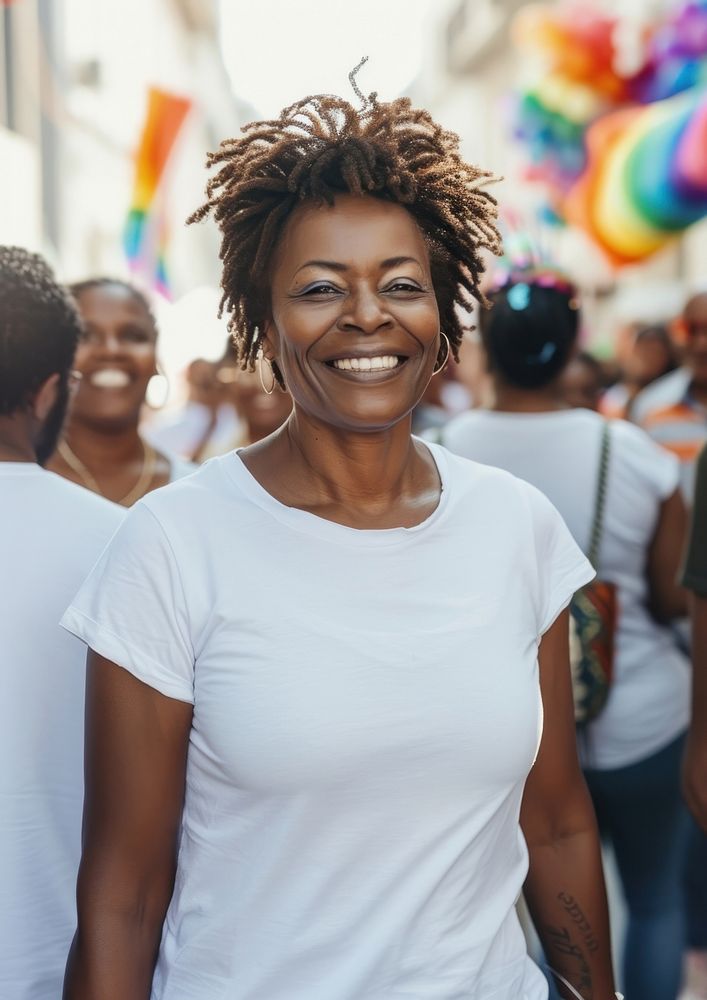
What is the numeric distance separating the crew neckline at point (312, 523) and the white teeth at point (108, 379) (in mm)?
1873

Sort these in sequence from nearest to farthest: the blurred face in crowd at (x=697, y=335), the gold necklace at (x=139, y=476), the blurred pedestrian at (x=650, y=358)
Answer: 1. the gold necklace at (x=139, y=476)
2. the blurred face in crowd at (x=697, y=335)
3. the blurred pedestrian at (x=650, y=358)

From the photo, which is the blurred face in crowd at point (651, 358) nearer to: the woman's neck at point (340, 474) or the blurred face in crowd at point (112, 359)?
the blurred face in crowd at point (112, 359)

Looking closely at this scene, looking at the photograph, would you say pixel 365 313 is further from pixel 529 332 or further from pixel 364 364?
pixel 529 332

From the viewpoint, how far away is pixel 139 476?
3672 millimetres

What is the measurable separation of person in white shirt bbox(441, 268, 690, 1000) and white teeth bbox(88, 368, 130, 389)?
110 centimetres

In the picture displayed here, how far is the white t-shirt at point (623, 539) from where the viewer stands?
125 inches

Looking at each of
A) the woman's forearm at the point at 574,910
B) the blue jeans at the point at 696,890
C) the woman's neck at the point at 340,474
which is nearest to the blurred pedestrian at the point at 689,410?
the blue jeans at the point at 696,890

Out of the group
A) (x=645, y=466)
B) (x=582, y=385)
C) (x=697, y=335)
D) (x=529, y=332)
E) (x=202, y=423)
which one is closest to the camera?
(x=645, y=466)

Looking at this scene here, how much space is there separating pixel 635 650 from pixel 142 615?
6.04ft

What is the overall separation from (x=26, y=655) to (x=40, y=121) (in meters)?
14.2

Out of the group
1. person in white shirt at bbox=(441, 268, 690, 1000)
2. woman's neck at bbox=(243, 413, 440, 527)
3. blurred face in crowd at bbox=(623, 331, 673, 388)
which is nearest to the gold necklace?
person in white shirt at bbox=(441, 268, 690, 1000)

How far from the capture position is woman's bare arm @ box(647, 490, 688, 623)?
3293 millimetres

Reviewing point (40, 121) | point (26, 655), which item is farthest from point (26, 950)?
point (40, 121)

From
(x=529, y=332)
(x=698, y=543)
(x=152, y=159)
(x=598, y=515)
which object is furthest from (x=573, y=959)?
(x=152, y=159)
